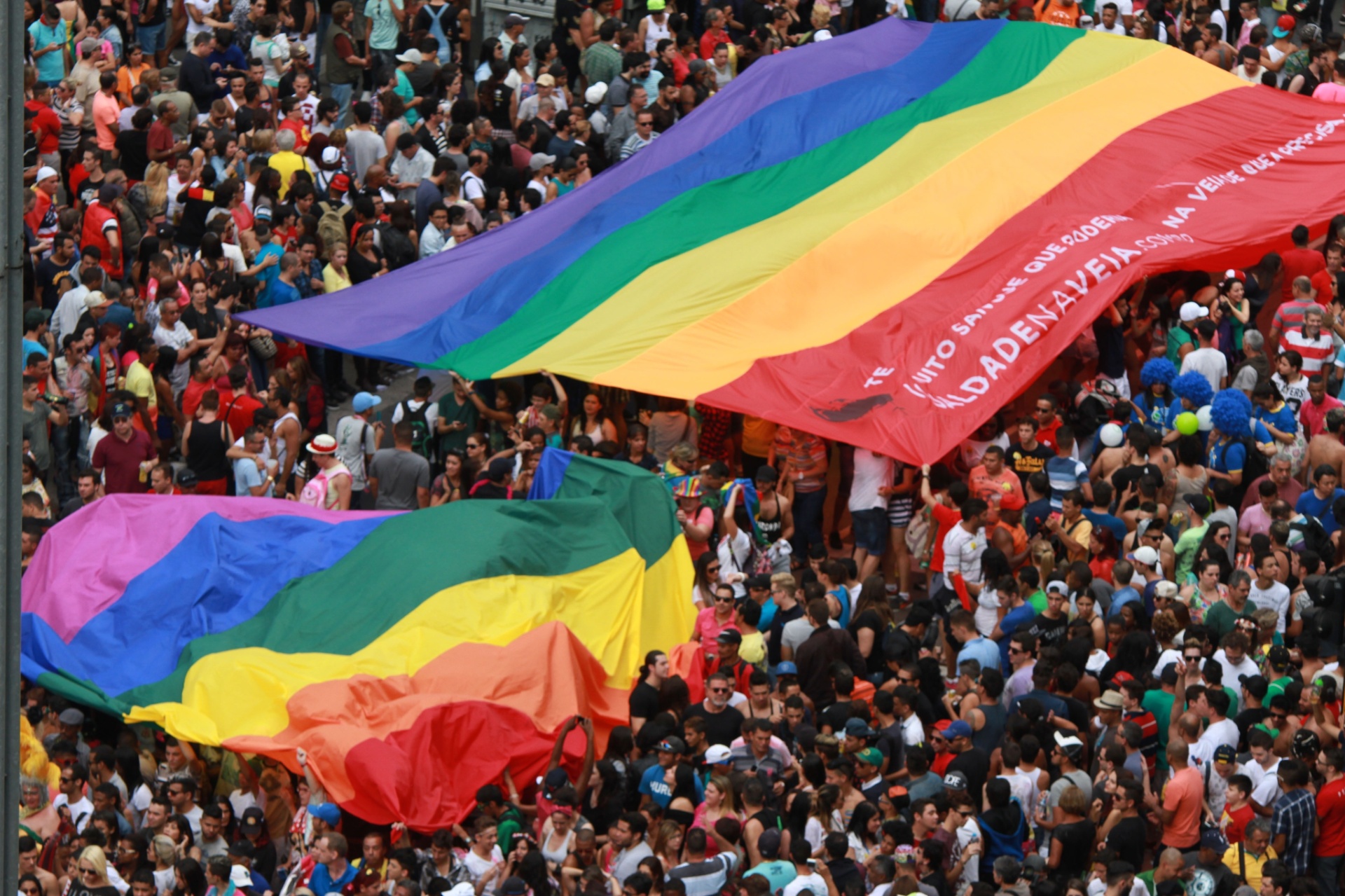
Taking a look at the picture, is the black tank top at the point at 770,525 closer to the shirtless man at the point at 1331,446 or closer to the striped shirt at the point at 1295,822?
the shirtless man at the point at 1331,446

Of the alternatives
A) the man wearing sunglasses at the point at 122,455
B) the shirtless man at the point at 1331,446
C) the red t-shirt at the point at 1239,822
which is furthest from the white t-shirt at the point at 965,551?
the man wearing sunglasses at the point at 122,455

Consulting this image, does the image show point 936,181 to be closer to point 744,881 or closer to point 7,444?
point 744,881

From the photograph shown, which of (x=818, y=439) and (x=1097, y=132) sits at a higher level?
(x=1097, y=132)

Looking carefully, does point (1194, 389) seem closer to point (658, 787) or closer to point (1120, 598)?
point (1120, 598)

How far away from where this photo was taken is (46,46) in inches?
763

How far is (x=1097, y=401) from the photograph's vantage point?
15.3 m

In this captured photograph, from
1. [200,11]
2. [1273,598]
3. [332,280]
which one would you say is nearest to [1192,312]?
[1273,598]

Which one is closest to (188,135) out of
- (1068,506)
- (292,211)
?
(292,211)

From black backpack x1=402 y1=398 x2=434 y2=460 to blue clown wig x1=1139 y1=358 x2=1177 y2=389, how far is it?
5.13 m

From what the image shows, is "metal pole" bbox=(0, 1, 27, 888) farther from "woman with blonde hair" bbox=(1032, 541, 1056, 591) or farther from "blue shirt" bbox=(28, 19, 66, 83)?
"blue shirt" bbox=(28, 19, 66, 83)

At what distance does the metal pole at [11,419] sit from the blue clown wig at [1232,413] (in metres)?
9.65

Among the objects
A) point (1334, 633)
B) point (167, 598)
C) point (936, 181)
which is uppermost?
point (936, 181)

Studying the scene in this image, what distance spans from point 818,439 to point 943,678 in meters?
2.42

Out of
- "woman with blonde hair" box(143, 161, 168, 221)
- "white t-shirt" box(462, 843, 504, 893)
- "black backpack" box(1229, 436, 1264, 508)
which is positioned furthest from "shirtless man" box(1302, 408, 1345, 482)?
"woman with blonde hair" box(143, 161, 168, 221)
